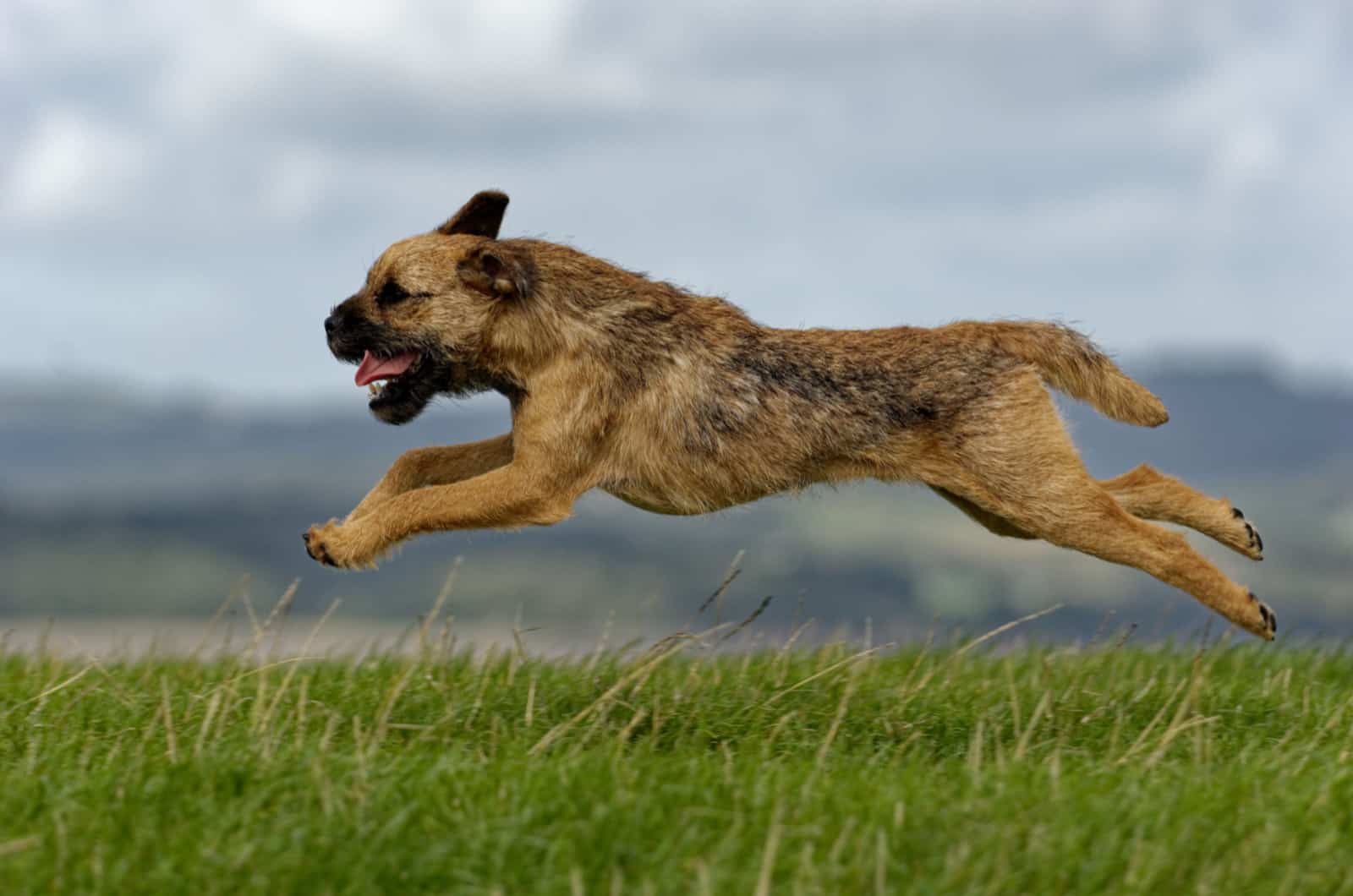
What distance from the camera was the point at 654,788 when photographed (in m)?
5.21

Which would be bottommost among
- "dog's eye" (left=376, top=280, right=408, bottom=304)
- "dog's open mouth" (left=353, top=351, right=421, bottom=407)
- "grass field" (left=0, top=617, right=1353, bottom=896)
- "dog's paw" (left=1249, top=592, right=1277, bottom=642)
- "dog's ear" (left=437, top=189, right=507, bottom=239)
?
"grass field" (left=0, top=617, right=1353, bottom=896)

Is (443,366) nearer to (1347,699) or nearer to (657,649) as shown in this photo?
(657,649)

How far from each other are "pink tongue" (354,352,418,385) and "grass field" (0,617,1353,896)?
1.38 m

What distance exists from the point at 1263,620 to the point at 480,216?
4340mm

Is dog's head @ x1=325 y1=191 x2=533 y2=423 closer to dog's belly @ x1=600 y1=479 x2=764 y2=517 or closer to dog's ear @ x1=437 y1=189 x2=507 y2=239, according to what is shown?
dog's ear @ x1=437 y1=189 x2=507 y2=239

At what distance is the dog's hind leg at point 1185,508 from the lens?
7.53m

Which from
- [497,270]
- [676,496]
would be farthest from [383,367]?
[676,496]

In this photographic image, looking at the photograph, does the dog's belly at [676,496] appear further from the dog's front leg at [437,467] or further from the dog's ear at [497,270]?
the dog's ear at [497,270]

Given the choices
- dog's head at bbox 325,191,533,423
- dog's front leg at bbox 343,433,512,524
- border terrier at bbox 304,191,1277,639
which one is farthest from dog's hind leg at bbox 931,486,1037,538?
dog's head at bbox 325,191,533,423

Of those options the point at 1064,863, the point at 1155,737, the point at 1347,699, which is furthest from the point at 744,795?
the point at 1347,699

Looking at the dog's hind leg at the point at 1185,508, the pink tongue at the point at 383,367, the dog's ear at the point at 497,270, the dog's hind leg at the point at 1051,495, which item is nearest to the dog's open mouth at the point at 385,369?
the pink tongue at the point at 383,367

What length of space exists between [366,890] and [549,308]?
3170 millimetres

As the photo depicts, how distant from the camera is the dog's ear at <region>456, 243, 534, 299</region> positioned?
22.4 ft

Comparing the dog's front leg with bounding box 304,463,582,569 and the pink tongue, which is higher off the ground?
the pink tongue
